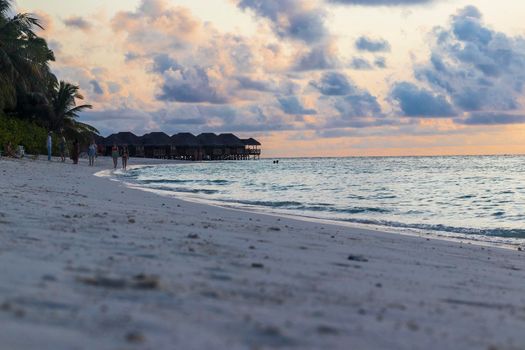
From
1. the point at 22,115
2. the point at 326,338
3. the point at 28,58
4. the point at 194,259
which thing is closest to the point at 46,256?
the point at 194,259

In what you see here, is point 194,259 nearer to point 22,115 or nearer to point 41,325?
point 41,325

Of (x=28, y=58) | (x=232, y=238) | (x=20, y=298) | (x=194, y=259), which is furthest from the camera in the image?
(x=28, y=58)

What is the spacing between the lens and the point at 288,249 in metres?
5.37

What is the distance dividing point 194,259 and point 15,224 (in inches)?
80.6

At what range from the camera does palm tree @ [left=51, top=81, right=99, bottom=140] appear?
1789 inches

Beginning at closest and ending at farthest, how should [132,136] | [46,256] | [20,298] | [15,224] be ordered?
[20,298], [46,256], [15,224], [132,136]

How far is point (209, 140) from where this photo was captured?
103 metres

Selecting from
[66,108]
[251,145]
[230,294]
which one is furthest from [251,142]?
[230,294]

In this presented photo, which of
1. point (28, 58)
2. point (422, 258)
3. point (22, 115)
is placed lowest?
point (422, 258)

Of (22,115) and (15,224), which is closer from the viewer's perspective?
(15,224)

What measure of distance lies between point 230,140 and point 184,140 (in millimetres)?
9697

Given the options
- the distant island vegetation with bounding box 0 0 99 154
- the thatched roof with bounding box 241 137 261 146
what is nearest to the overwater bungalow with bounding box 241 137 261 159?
the thatched roof with bounding box 241 137 261 146

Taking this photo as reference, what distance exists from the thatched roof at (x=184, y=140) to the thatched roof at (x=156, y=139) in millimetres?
1115

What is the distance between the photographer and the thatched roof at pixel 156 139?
317 feet
